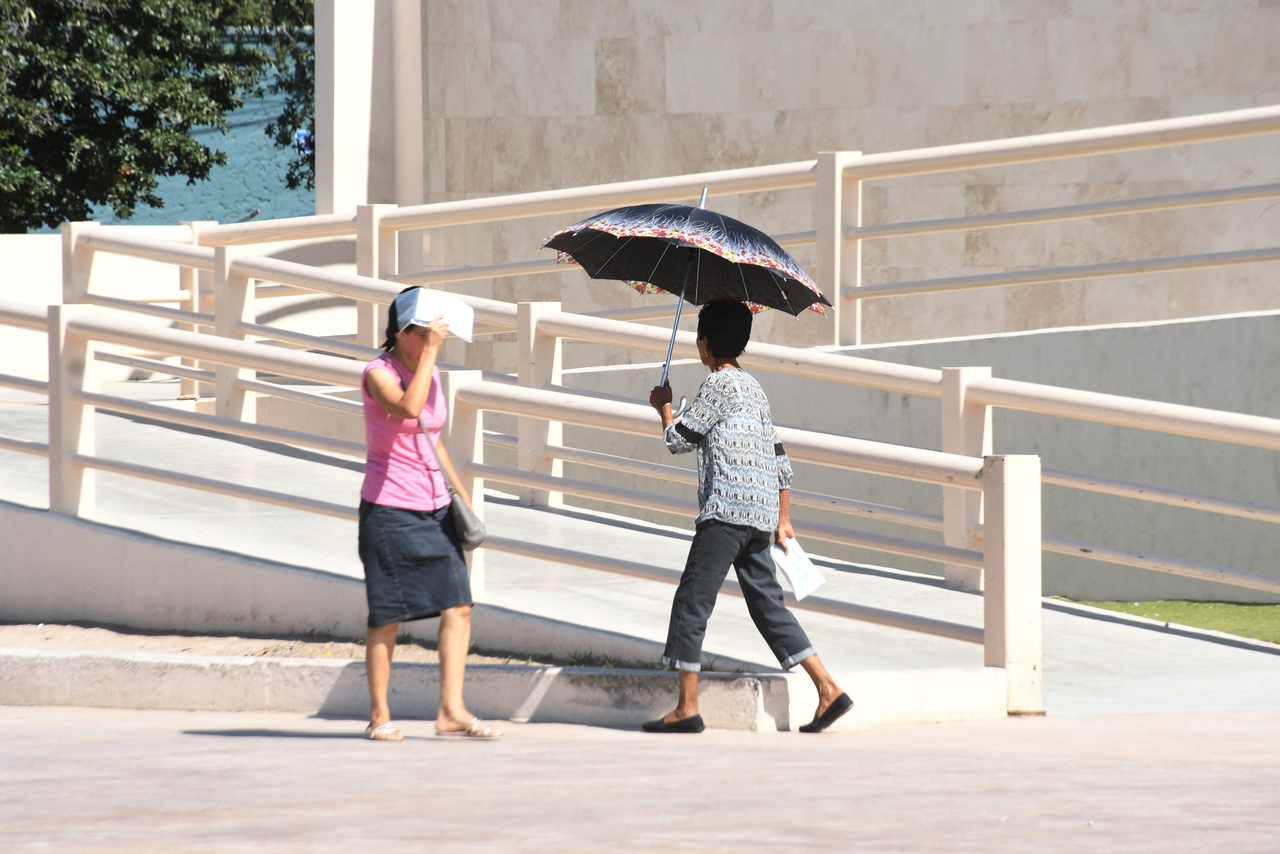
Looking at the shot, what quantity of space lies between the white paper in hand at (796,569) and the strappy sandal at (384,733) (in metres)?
1.38

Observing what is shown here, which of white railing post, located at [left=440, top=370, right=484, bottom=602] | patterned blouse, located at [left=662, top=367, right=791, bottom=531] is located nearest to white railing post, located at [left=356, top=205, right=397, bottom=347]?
white railing post, located at [left=440, top=370, right=484, bottom=602]

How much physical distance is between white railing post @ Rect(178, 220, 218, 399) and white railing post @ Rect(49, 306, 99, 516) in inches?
118

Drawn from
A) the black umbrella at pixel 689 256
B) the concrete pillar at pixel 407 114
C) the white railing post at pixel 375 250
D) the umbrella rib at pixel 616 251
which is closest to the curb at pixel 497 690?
the black umbrella at pixel 689 256

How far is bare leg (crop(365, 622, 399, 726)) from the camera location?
5.30 m

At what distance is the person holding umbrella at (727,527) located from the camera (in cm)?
525

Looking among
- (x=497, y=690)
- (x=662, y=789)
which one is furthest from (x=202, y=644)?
(x=662, y=789)

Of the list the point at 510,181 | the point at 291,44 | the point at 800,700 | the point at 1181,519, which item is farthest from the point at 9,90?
the point at 800,700

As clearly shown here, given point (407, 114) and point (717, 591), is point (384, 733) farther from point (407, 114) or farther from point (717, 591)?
point (407, 114)

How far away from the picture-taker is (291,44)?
25688 millimetres

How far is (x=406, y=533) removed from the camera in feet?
17.3

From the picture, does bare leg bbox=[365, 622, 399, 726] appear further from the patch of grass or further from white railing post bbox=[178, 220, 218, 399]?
white railing post bbox=[178, 220, 218, 399]

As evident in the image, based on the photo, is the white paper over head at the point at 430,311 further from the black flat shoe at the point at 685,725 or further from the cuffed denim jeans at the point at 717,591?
the black flat shoe at the point at 685,725

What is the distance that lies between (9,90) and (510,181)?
1031 centimetres

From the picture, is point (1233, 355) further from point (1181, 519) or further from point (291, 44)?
point (291, 44)
